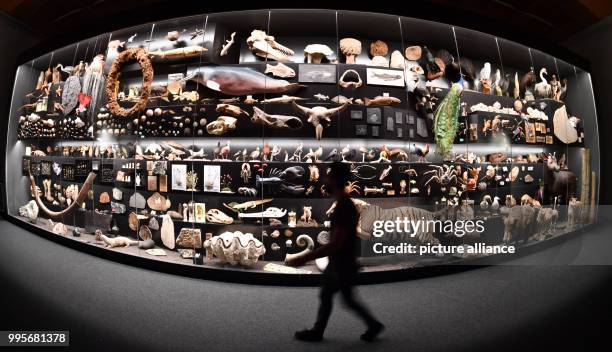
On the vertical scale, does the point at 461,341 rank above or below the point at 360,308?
below

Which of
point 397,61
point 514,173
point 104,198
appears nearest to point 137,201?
→ point 104,198

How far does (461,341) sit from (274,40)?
452cm

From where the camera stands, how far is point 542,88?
5.10 meters

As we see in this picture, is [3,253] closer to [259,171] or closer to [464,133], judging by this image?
[259,171]

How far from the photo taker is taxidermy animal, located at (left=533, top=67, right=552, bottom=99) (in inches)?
201

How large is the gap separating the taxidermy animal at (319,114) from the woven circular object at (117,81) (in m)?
2.54

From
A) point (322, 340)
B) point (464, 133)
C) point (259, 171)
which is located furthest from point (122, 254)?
point (464, 133)

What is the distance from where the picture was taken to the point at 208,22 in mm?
4355

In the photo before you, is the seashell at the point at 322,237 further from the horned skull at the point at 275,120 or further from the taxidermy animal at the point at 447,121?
the taxidermy animal at the point at 447,121

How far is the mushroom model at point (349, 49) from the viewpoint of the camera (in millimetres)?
4262

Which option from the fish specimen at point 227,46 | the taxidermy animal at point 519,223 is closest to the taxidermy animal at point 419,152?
the taxidermy animal at point 519,223

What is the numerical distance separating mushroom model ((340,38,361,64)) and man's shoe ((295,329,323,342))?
12.3ft

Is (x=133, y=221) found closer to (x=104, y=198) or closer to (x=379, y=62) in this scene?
(x=104, y=198)

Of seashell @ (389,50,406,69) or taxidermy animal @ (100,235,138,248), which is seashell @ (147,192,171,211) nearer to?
taxidermy animal @ (100,235,138,248)
